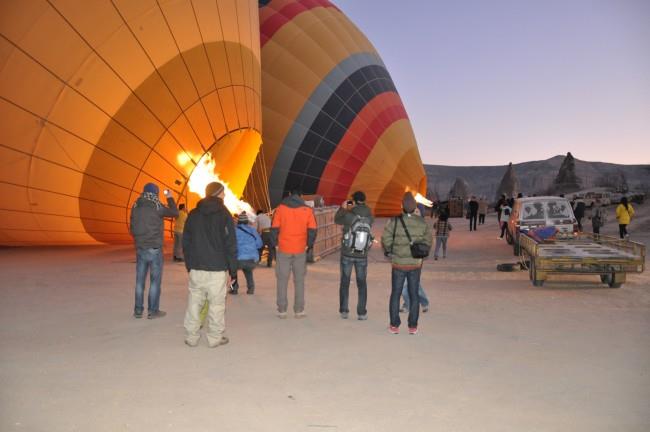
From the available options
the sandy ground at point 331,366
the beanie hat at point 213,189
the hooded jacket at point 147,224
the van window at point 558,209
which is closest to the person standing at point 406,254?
the sandy ground at point 331,366

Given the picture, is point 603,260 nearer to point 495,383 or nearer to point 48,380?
point 495,383

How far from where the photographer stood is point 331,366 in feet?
15.5

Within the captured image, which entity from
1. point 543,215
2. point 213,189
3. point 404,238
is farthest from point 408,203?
point 543,215

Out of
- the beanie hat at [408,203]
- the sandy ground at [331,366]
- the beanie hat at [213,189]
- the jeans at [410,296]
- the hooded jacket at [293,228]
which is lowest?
the sandy ground at [331,366]

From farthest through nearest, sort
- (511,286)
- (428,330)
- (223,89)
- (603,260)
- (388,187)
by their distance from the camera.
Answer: (388,187) < (223,89) < (511,286) < (603,260) < (428,330)

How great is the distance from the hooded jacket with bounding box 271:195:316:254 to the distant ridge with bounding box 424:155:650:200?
3302 inches

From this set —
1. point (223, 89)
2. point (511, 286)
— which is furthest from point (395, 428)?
point (223, 89)

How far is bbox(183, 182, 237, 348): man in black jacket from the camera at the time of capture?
5.43m

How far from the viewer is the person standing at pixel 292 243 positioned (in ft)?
22.1

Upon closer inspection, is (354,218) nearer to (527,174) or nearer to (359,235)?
(359,235)

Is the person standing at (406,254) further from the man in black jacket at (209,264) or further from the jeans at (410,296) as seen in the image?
the man in black jacket at (209,264)

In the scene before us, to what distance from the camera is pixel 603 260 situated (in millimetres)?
8586

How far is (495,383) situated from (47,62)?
7.47m

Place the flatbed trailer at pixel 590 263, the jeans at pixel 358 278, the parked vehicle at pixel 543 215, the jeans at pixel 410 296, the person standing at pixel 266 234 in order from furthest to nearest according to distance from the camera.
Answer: the parked vehicle at pixel 543 215 < the person standing at pixel 266 234 < the flatbed trailer at pixel 590 263 < the jeans at pixel 358 278 < the jeans at pixel 410 296
